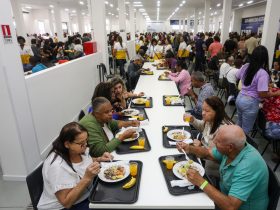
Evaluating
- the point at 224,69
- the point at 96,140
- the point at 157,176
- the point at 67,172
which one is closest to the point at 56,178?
the point at 67,172

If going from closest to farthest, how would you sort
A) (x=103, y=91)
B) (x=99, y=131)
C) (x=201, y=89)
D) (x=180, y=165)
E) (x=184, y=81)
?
1. (x=180, y=165)
2. (x=99, y=131)
3. (x=103, y=91)
4. (x=201, y=89)
5. (x=184, y=81)

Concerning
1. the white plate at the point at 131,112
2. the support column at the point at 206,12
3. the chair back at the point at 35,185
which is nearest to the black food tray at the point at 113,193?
the chair back at the point at 35,185

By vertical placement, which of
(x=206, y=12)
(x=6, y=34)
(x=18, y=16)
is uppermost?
(x=206, y=12)

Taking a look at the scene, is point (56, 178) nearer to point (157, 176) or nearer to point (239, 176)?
point (157, 176)

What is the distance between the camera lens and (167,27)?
3759 cm

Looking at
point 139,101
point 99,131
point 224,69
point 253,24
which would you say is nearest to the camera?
point 99,131

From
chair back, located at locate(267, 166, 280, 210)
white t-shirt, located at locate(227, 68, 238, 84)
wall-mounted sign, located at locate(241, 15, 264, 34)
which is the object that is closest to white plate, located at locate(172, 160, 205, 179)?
chair back, located at locate(267, 166, 280, 210)

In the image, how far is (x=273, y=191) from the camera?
146 centimetres

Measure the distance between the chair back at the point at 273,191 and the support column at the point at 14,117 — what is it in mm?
2650

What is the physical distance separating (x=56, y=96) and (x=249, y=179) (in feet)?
11.0

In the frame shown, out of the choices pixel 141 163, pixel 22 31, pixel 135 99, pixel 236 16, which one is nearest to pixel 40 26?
pixel 22 31

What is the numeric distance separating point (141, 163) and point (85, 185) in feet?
1.64

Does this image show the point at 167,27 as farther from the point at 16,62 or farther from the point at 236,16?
the point at 16,62

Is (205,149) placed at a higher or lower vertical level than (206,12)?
lower
